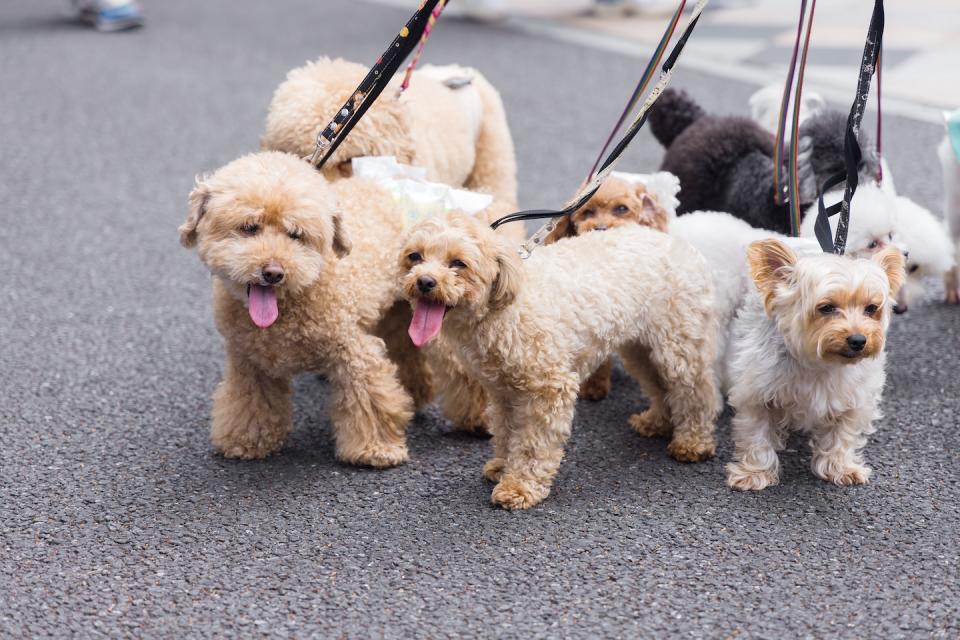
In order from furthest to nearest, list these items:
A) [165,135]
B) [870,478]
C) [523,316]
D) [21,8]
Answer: [21,8] → [165,135] → [870,478] → [523,316]

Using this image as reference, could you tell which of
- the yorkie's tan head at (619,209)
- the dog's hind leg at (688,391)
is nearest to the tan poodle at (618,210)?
the yorkie's tan head at (619,209)

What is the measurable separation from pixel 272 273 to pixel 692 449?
1503 mm

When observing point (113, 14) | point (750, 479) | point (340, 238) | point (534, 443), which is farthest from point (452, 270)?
point (113, 14)

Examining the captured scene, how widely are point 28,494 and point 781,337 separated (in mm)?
2455

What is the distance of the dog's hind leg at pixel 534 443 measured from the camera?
3168 mm

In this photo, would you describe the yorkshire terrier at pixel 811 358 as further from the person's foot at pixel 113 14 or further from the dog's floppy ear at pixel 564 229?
the person's foot at pixel 113 14

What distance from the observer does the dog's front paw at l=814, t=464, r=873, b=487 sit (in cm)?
332

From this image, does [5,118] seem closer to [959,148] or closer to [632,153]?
[632,153]

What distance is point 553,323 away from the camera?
10.3ft

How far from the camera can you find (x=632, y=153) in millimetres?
6582

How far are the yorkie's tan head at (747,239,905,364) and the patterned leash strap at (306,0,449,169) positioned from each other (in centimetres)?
133

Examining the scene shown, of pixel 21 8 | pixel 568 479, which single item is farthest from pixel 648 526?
pixel 21 8

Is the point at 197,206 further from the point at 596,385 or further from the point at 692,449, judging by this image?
the point at 692,449

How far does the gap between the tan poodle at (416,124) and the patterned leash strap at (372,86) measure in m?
0.23
